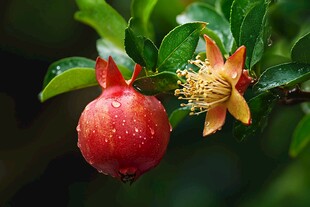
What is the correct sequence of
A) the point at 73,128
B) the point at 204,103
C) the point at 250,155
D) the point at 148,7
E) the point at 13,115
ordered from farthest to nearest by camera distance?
the point at 250,155, the point at 13,115, the point at 73,128, the point at 148,7, the point at 204,103

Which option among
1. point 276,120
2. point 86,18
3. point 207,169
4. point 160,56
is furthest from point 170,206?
point 160,56

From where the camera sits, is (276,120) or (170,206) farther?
(170,206)

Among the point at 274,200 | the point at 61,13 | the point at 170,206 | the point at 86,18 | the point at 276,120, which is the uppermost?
the point at 86,18

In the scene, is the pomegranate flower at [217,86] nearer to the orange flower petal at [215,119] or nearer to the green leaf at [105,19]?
the orange flower petal at [215,119]

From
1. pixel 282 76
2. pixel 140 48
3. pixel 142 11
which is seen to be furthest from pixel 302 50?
pixel 142 11

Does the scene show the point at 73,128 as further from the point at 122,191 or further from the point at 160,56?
the point at 160,56

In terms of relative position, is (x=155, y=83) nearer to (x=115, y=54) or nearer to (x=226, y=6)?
(x=226, y=6)

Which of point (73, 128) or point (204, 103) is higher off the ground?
point (204, 103)

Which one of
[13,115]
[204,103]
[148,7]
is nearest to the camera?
[204,103]
